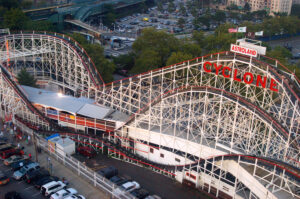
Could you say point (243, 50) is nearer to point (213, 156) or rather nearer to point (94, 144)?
point (213, 156)

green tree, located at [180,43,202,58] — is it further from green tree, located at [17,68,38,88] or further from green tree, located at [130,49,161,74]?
green tree, located at [17,68,38,88]

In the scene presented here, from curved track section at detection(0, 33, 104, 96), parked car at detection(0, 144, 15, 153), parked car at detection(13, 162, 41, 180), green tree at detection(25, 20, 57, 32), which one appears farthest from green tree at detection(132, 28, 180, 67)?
parked car at detection(13, 162, 41, 180)

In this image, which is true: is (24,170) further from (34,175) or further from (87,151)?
(87,151)

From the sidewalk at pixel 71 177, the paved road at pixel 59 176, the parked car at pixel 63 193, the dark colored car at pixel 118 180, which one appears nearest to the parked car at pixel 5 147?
the sidewalk at pixel 71 177

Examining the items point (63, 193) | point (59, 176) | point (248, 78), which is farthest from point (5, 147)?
Answer: point (248, 78)

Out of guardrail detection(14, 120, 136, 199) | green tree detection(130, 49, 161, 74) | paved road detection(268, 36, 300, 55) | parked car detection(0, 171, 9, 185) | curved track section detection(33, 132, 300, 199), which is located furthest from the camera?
paved road detection(268, 36, 300, 55)
